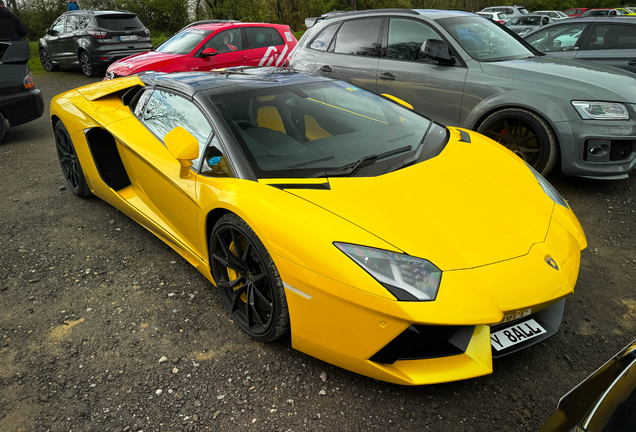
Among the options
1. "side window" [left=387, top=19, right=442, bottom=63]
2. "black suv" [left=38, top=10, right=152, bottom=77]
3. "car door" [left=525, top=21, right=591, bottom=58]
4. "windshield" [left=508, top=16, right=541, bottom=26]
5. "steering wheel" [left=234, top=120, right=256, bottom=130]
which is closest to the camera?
"steering wheel" [left=234, top=120, right=256, bottom=130]

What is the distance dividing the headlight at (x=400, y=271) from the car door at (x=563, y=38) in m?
5.91

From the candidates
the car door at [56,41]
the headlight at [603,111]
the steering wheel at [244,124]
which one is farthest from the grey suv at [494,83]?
the car door at [56,41]

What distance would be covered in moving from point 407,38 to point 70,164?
3.65m

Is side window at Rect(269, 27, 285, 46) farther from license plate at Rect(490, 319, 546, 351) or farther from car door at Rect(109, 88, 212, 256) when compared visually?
license plate at Rect(490, 319, 546, 351)

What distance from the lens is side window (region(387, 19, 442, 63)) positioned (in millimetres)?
4738

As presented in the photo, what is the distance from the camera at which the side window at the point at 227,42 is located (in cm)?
855

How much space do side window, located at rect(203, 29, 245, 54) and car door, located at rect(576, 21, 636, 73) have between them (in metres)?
5.80

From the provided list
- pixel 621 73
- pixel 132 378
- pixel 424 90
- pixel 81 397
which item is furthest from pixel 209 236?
pixel 621 73

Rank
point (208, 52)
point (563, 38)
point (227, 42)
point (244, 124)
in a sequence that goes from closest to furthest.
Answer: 1. point (244, 124)
2. point (563, 38)
3. point (208, 52)
4. point (227, 42)

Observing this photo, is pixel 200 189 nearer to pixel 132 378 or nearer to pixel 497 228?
pixel 132 378

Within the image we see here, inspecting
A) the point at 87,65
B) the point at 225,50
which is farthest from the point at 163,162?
the point at 87,65

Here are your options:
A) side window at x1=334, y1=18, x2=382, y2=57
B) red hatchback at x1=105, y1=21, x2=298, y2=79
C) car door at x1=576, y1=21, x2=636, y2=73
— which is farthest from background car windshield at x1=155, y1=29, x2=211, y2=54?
car door at x1=576, y1=21, x2=636, y2=73

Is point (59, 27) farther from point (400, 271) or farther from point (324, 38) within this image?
point (400, 271)

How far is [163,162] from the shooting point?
2883mm
